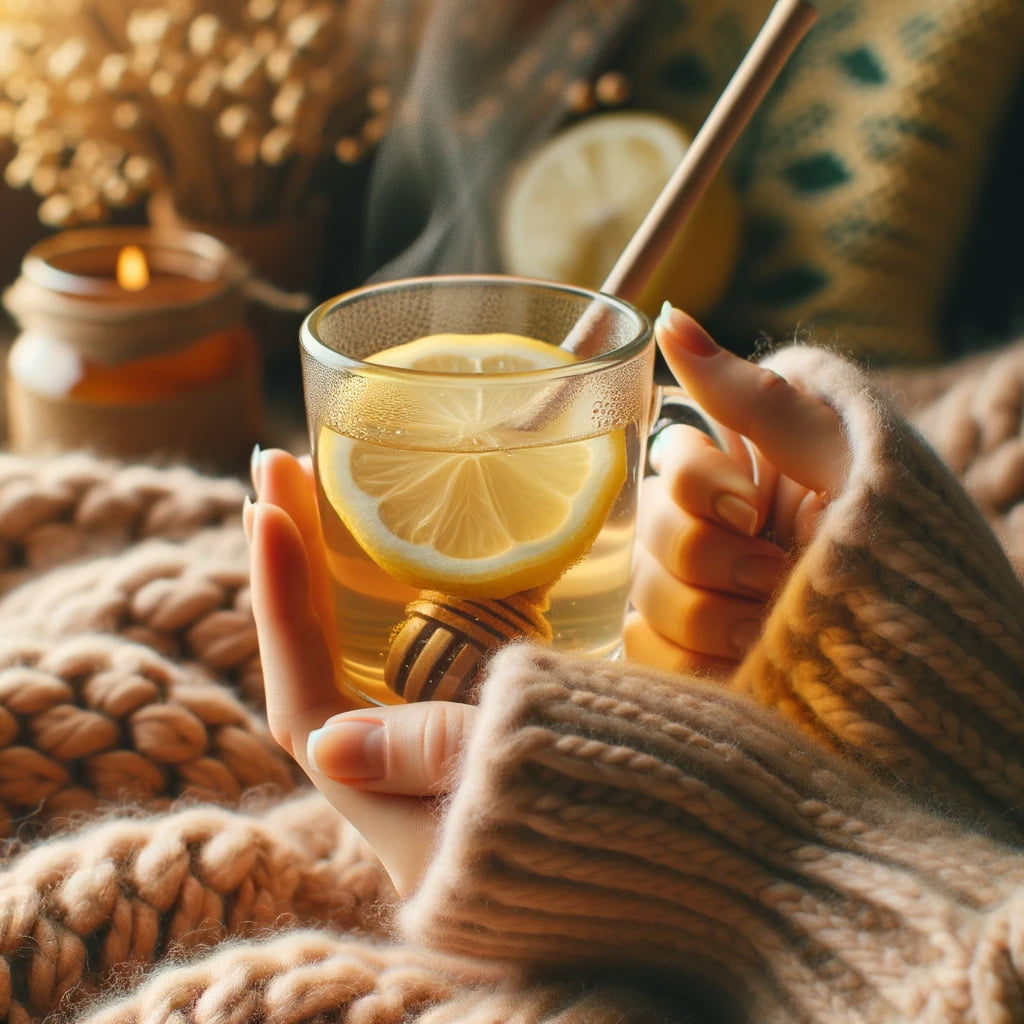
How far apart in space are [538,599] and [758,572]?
153mm

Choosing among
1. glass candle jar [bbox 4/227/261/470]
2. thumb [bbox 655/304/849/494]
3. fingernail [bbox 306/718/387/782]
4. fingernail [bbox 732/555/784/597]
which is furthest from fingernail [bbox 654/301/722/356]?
glass candle jar [bbox 4/227/261/470]

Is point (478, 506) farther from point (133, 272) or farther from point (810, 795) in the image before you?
point (133, 272)

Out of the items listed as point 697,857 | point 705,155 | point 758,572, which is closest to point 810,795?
point 697,857

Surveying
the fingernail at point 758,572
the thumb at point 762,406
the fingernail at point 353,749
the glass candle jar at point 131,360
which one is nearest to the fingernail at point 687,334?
the thumb at point 762,406

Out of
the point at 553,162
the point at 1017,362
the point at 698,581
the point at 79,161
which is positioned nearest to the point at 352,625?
the point at 698,581

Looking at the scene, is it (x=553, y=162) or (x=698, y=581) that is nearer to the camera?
(x=698, y=581)

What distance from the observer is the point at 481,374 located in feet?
1.63

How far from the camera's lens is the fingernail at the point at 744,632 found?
2.16 ft

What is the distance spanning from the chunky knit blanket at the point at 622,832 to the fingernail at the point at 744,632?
0.06 meters

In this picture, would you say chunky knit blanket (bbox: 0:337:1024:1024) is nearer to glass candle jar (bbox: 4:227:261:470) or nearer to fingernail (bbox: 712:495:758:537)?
fingernail (bbox: 712:495:758:537)

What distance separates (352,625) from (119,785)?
0.17 metres

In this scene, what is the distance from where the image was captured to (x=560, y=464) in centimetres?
53

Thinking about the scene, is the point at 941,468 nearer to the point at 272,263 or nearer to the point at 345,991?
the point at 345,991

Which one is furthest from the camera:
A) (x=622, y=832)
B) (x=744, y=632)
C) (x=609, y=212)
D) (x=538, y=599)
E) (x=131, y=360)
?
(x=609, y=212)
